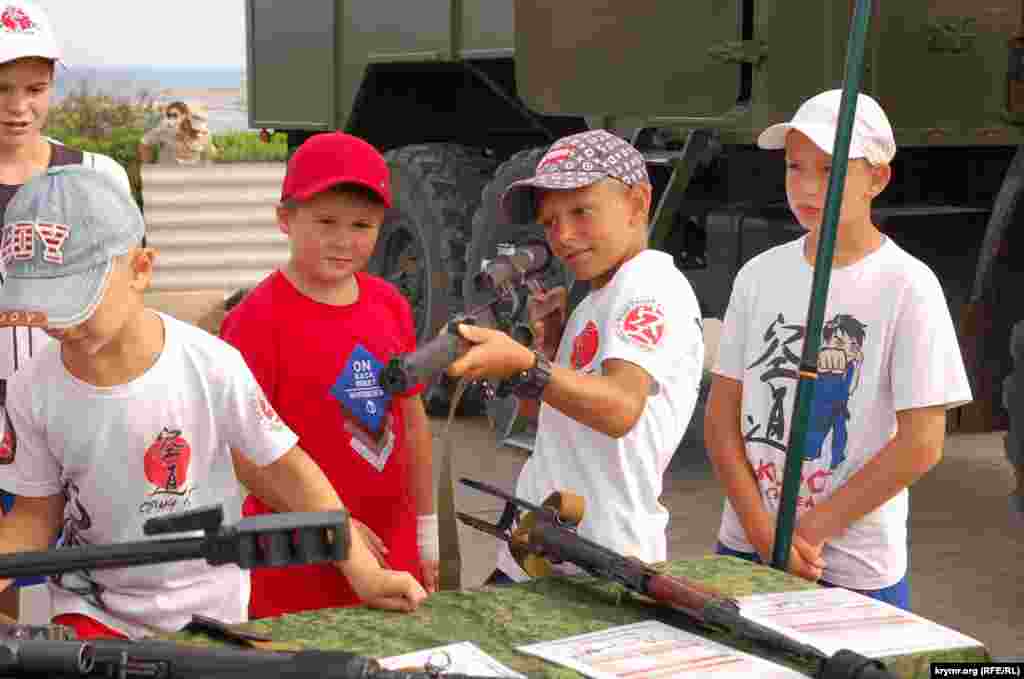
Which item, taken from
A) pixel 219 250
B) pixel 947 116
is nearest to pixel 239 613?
pixel 947 116

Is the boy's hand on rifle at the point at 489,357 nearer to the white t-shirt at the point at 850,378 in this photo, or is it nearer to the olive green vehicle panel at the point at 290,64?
the white t-shirt at the point at 850,378

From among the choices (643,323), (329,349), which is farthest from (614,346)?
(329,349)

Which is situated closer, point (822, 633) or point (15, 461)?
point (822, 633)

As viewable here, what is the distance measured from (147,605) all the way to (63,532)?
0.23 meters

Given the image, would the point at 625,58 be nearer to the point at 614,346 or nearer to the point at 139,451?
the point at 614,346

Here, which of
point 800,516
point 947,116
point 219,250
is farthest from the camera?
point 219,250

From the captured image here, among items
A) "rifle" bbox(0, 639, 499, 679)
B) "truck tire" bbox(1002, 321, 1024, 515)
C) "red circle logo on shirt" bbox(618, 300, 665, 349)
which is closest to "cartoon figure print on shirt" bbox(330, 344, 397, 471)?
"red circle logo on shirt" bbox(618, 300, 665, 349)

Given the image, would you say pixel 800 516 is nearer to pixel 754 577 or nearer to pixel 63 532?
pixel 754 577

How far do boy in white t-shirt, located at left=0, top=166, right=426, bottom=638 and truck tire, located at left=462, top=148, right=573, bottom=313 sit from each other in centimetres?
500

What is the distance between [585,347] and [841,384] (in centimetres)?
54

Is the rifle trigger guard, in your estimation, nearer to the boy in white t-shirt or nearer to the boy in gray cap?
the boy in white t-shirt

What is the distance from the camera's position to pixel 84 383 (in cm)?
300

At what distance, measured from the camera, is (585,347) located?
3541 mm

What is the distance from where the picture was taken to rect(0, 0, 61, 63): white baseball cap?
13.1ft
